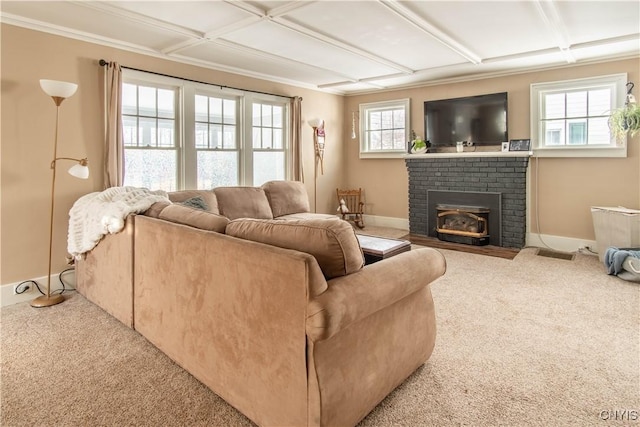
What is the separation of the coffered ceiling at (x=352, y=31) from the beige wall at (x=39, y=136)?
6.6 inches

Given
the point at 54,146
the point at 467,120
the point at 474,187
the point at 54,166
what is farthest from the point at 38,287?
the point at 467,120

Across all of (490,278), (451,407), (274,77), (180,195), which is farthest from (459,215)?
(451,407)

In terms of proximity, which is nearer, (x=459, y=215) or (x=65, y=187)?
(x=65, y=187)

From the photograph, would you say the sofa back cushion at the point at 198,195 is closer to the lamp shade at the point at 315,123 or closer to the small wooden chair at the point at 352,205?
the lamp shade at the point at 315,123

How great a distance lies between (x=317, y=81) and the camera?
607 centimetres

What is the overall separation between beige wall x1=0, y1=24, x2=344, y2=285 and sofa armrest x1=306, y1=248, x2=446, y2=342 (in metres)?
3.29

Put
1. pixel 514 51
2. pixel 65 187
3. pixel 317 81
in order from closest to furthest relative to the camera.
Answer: pixel 65 187, pixel 514 51, pixel 317 81

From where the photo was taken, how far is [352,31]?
12.4 ft

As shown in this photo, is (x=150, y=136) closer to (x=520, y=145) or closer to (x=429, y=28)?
(x=429, y=28)

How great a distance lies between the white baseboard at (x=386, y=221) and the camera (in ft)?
22.3

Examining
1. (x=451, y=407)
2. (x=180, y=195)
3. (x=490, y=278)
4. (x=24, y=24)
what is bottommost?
(x=451, y=407)

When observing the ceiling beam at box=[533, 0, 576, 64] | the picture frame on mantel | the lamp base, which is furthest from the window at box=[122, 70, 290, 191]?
the ceiling beam at box=[533, 0, 576, 64]

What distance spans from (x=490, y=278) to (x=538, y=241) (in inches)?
72.9

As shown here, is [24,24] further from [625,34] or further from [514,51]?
[625,34]
